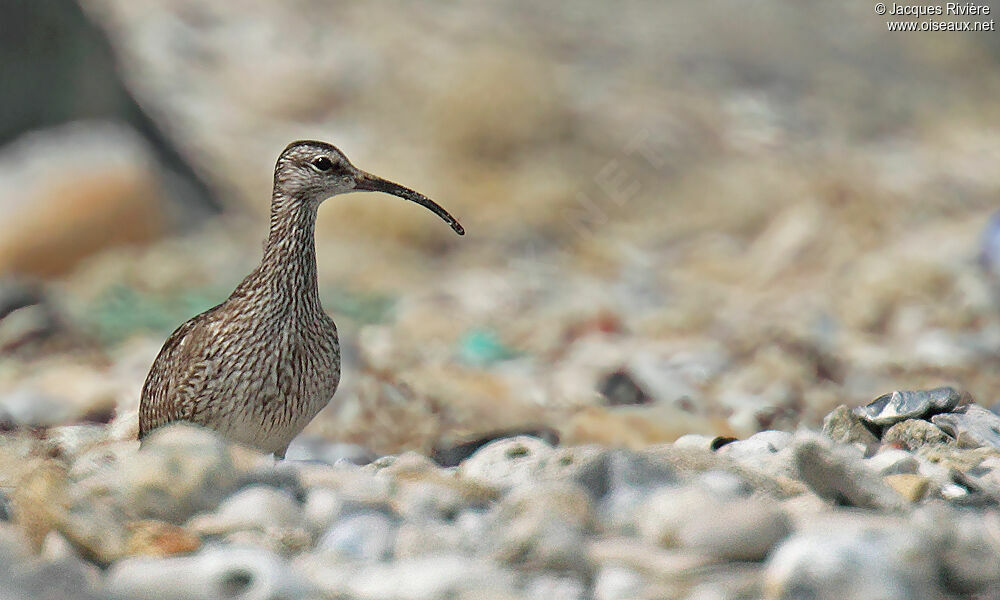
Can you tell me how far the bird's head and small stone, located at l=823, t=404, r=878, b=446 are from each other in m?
1.56

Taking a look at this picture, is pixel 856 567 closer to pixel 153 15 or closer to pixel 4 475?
pixel 4 475

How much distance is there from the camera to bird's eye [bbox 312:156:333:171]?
387 cm

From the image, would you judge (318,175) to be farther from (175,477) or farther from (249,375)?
(175,477)

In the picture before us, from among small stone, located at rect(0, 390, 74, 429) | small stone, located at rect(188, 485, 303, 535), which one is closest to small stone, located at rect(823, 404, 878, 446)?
small stone, located at rect(188, 485, 303, 535)

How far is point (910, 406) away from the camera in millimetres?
3744

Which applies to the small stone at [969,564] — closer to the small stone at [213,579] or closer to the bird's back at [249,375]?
the small stone at [213,579]

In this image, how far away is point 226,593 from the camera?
225cm

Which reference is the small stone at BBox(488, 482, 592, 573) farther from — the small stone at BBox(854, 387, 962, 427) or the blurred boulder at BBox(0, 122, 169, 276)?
the blurred boulder at BBox(0, 122, 169, 276)

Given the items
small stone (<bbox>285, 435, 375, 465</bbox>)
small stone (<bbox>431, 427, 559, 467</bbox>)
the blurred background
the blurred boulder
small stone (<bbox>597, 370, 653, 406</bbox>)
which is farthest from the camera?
the blurred boulder

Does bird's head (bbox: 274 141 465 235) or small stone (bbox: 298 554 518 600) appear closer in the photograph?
small stone (bbox: 298 554 518 600)

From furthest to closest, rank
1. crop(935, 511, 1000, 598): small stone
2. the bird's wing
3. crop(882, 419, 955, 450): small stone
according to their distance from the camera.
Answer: the bird's wing → crop(882, 419, 955, 450): small stone → crop(935, 511, 1000, 598): small stone

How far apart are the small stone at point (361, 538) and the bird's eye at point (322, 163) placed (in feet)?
5.03

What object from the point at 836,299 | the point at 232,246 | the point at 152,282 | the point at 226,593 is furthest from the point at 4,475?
the point at 836,299

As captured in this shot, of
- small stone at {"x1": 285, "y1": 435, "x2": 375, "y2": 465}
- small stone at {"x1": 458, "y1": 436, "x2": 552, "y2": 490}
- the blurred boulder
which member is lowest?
small stone at {"x1": 458, "y1": 436, "x2": 552, "y2": 490}
